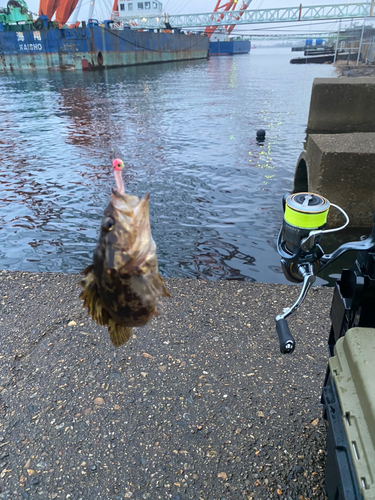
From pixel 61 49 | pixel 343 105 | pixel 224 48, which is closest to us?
pixel 343 105

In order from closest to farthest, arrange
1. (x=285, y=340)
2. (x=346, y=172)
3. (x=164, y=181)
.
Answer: (x=285, y=340)
(x=346, y=172)
(x=164, y=181)

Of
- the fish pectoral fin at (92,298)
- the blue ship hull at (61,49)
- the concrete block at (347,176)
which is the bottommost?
the concrete block at (347,176)

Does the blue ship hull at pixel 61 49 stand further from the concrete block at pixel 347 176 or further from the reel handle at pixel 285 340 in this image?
the reel handle at pixel 285 340

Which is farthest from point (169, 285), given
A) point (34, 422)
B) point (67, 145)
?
point (67, 145)

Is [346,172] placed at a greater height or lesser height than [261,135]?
greater

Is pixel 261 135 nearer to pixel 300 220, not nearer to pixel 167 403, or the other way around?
pixel 300 220

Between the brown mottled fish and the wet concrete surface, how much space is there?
1702 mm

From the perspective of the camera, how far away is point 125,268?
4.17 feet

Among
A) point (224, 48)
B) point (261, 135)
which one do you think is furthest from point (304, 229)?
point (224, 48)

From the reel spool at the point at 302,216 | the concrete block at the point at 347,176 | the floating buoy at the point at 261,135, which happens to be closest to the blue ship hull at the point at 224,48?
the floating buoy at the point at 261,135

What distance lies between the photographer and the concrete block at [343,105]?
8.35m

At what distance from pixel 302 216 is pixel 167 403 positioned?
1.84 meters

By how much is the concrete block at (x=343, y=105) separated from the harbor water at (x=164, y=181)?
1377 millimetres

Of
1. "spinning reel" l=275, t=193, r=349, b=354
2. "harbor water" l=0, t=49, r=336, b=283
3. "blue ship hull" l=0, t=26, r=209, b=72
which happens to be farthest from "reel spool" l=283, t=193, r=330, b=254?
"blue ship hull" l=0, t=26, r=209, b=72
